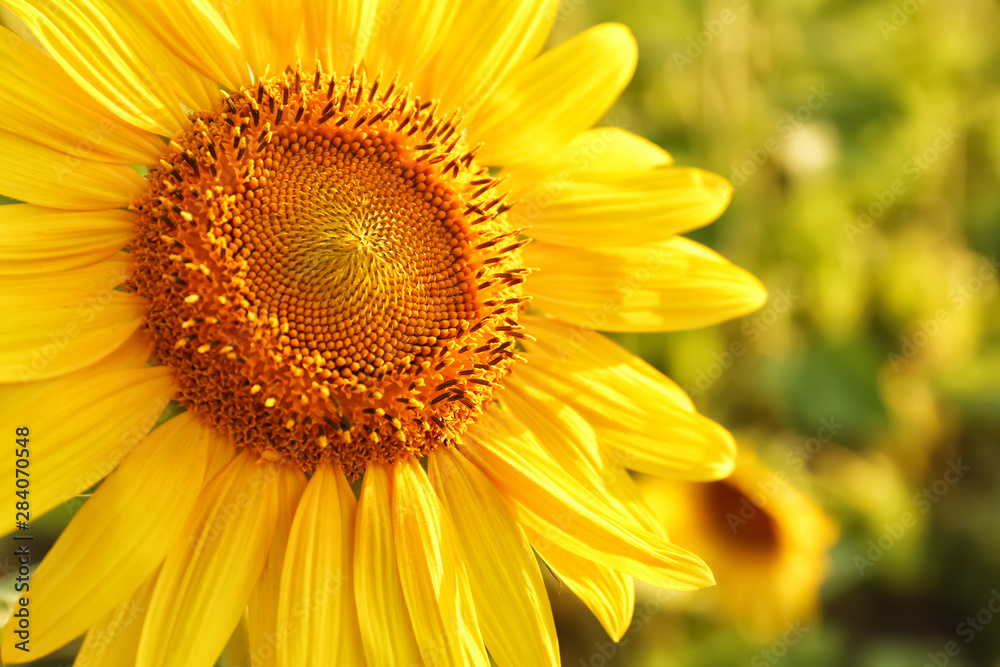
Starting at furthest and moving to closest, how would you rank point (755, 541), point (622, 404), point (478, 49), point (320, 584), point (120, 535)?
point (755, 541) → point (622, 404) → point (478, 49) → point (320, 584) → point (120, 535)

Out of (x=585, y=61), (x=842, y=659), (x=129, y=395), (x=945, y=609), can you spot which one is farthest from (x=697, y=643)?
(x=129, y=395)

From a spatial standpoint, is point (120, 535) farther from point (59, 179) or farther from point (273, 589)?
point (59, 179)

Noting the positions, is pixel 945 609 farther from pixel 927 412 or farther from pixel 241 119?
pixel 241 119

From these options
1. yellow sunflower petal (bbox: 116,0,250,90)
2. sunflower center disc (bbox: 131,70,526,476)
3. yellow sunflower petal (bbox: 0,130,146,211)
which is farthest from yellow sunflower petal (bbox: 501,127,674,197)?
yellow sunflower petal (bbox: 0,130,146,211)

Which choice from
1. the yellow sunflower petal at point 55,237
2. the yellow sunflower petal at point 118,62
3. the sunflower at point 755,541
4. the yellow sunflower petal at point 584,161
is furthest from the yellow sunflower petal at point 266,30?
the sunflower at point 755,541

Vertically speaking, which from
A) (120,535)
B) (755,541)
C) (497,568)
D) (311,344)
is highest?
(311,344)

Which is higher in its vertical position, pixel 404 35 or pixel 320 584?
pixel 404 35

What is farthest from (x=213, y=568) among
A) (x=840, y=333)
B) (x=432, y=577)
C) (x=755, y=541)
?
(x=840, y=333)

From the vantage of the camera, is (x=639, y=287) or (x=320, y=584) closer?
(x=320, y=584)

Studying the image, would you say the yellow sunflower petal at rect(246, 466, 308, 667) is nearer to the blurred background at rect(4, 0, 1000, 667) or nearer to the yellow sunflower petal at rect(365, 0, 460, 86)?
the yellow sunflower petal at rect(365, 0, 460, 86)
